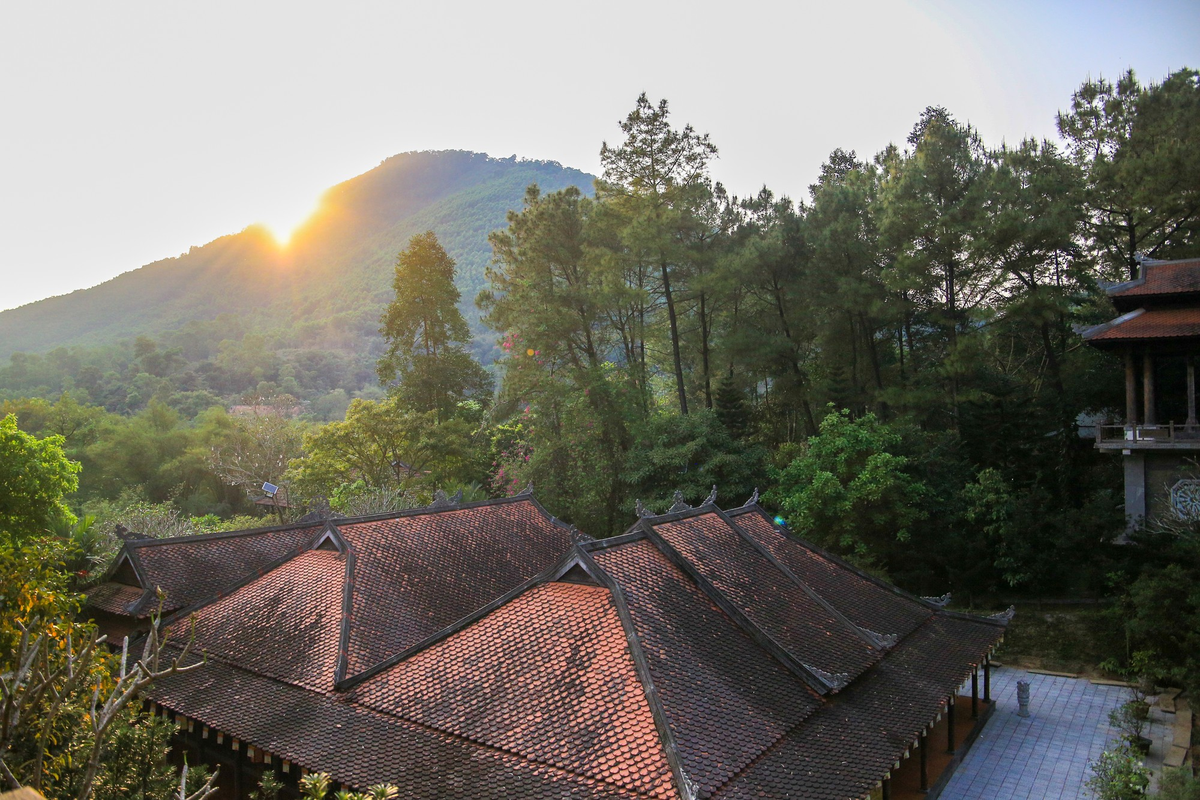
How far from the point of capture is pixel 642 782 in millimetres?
8375

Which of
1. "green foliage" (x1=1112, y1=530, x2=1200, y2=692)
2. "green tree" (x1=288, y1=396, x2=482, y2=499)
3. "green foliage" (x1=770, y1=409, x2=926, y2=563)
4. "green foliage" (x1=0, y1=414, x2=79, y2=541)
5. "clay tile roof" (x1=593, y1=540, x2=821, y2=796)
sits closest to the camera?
"clay tile roof" (x1=593, y1=540, x2=821, y2=796)

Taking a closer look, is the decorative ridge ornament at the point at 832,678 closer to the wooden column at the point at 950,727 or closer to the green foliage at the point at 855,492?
the wooden column at the point at 950,727

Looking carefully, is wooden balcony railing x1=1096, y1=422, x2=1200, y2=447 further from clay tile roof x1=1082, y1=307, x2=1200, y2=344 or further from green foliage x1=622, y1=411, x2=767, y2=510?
green foliage x1=622, y1=411, x2=767, y2=510

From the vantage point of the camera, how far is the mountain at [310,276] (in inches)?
3241

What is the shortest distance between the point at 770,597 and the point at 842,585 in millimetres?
2692

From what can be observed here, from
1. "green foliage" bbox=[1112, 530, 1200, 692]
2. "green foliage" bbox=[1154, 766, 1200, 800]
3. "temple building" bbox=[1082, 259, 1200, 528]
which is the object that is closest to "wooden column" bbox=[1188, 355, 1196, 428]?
"temple building" bbox=[1082, 259, 1200, 528]

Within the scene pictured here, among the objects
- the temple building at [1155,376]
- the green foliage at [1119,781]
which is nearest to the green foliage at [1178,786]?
the green foliage at [1119,781]

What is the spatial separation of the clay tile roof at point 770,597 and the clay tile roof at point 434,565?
4.88 metres

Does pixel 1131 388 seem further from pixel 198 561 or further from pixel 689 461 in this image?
pixel 198 561

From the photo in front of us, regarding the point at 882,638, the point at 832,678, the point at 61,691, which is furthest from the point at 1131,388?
the point at 61,691

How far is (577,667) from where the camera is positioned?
34.3ft

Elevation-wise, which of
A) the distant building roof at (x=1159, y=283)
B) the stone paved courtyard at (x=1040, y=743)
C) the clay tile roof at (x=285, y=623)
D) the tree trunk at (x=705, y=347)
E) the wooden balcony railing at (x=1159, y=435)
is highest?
the distant building roof at (x=1159, y=283)

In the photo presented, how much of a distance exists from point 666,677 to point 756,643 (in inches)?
88.7

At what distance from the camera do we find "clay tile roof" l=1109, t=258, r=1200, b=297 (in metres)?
18.2
